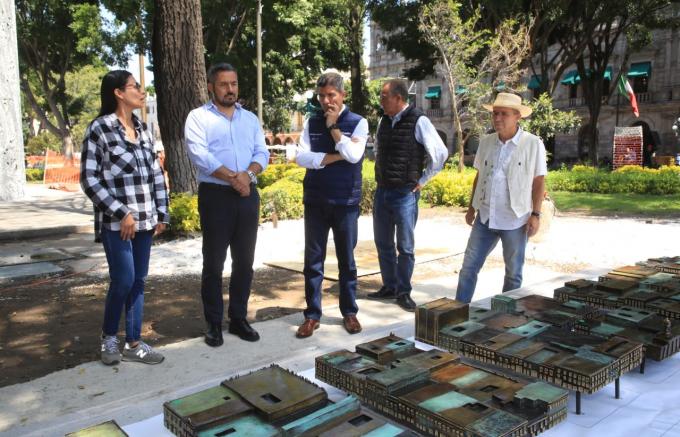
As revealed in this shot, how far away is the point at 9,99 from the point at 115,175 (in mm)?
9758

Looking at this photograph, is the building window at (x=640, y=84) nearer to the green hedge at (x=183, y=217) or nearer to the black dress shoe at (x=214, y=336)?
the green hedge at (x=183, y=217)

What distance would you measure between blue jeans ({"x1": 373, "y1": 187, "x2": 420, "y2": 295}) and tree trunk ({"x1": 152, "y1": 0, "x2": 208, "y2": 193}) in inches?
191

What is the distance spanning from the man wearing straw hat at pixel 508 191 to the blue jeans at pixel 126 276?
7.63 ft

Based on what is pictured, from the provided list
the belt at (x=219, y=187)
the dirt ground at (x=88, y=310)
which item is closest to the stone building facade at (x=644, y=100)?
the dirt ground at (x=88, y=310)

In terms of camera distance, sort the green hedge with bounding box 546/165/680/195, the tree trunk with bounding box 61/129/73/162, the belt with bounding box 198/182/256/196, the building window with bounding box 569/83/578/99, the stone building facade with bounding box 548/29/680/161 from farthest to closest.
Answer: the building window with bounding box 569/83/578/99 < the stone building facade with bounding box 548/29/680/161 < the tree trunk with bounding box 61/129/73/162 < the green hedge with bounding box 546/165/680/195 < the belt with bounding box 198/182/256/196

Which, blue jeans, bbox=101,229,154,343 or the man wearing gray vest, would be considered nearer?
blue jeans, bbox=101,229,154,343

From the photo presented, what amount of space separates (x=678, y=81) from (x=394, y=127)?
3693 cm

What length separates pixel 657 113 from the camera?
116 ft

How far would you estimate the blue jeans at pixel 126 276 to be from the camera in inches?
136

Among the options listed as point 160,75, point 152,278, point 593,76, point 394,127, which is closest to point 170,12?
point 160,75

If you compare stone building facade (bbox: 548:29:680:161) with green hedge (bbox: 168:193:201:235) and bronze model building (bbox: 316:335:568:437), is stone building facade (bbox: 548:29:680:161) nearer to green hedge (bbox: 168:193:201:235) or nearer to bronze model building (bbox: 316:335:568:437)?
green hedge (bbox: 168:193:201:235)

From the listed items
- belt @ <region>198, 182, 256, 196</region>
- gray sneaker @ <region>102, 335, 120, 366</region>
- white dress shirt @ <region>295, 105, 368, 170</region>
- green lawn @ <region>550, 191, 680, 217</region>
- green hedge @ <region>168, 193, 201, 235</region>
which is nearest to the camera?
gray sneaker @ <region>102, 335, 120, 366</region>

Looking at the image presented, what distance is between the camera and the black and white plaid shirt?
11.0 ft

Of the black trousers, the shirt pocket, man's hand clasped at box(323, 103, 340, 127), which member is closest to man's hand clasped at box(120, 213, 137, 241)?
the shirt pocket
